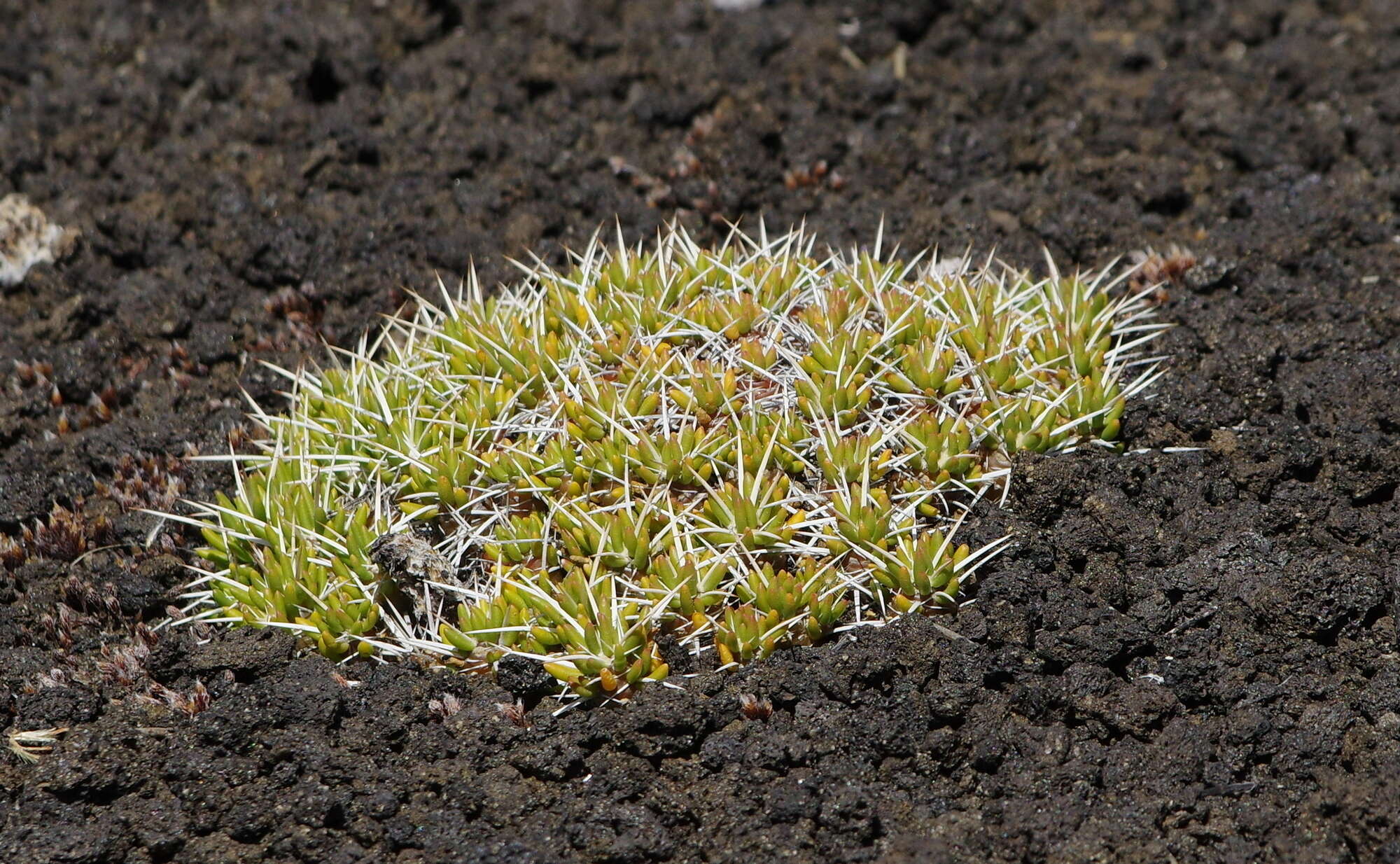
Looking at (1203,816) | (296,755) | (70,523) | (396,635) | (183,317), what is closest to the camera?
(1203,816)

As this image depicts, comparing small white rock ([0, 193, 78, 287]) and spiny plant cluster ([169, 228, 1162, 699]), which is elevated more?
small white rock ([0, 193, 78, 287])

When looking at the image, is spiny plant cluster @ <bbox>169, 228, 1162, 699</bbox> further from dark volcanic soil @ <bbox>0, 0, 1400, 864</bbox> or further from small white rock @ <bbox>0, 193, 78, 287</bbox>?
small white rock @ <bbox>0, 193, 78, 287</bbox>

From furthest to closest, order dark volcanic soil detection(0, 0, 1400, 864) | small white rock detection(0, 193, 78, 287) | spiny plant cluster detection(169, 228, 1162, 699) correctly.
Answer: small white rock detection(0, 193, 78, 287) → spiny plant cluster detection(169, 228, 1162, 699) → dark volcanic soil detection(0, 0, 1400, 864)

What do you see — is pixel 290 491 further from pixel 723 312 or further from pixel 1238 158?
pixel 1238 158

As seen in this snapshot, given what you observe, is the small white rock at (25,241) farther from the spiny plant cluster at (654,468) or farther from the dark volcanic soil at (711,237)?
the spiny plant cluster at (654,468)

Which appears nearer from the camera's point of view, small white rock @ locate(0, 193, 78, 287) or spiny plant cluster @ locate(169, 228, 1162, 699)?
spiny plant cluster @ locate(169, 228, 1162, 699)

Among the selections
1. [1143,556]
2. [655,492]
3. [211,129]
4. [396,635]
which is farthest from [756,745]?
[211,129]

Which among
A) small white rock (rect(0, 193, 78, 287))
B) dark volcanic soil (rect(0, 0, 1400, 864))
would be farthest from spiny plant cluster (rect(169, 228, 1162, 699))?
small white rock (rect(0, 193, 78, 287))
